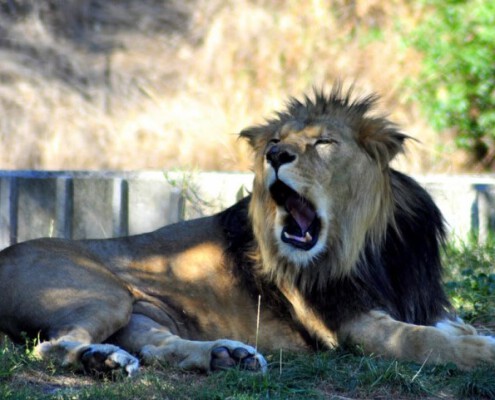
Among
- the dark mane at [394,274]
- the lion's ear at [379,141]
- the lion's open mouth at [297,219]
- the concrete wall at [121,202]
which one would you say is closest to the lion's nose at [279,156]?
the lion's open mouth at [297,219]

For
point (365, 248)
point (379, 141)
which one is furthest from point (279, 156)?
point (365, 248)

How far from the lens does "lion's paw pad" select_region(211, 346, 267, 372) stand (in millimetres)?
4277

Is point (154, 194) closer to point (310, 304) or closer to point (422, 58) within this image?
point (310, 304)

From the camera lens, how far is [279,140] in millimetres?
4891

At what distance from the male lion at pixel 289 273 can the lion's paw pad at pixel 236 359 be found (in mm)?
57

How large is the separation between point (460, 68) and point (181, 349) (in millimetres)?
7624

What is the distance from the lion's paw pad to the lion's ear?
112 centimetres

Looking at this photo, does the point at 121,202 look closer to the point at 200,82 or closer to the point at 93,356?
the point at 93,356

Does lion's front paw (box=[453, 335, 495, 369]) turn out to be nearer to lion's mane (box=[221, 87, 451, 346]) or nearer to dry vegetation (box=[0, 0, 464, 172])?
lion's mane (box=[221, 87, 451, 346])

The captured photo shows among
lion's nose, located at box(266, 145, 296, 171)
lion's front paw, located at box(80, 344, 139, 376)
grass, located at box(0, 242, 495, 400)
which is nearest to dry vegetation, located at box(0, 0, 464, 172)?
lion's nose, located at box(266, 145, 296, 171)

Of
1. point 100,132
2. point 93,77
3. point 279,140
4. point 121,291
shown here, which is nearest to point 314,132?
point 279,140

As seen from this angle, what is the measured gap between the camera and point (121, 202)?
7184mm

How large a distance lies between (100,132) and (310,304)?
21.1 feet

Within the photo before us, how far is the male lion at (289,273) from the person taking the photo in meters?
4.64
